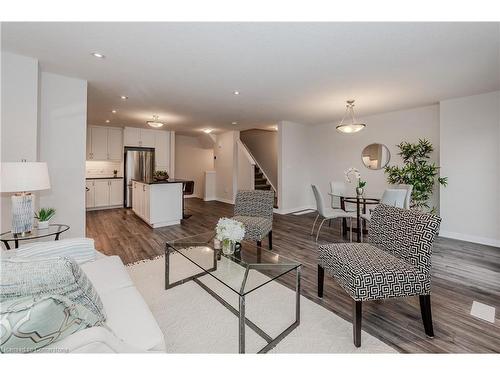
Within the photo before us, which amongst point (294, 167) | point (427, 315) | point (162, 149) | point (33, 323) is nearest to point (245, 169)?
point (294, 167)

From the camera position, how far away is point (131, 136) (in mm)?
6750

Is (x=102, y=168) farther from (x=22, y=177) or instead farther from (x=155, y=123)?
(x=22, y=177)

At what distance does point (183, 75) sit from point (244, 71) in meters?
0.82

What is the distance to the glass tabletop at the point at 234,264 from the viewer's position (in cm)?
162

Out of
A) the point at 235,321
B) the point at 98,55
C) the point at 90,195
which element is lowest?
the point at 235,321

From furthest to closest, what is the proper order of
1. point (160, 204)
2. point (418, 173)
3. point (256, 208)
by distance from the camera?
point (160, 204) → point (418, 173) → point (256, 208)

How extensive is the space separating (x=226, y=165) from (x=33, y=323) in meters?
7.24

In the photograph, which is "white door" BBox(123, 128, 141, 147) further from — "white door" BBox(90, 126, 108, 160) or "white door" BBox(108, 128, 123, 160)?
"white door" BBox(90, 126, 108, 160)

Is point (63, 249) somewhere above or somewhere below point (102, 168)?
below

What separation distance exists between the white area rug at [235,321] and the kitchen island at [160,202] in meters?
2.41

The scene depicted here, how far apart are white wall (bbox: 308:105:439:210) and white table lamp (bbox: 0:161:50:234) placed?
212 inches

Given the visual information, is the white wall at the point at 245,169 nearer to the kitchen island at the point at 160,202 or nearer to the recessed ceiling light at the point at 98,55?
the kitchen island at the point at 160,202

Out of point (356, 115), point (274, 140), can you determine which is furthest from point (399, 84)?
point (274, 140)
